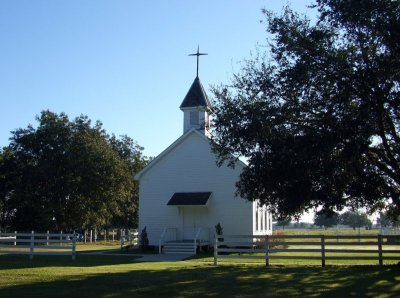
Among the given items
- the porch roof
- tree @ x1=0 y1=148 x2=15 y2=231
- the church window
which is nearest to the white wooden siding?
the porch roof

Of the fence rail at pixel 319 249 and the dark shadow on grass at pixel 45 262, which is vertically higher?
the fence rail at pixel 319 249

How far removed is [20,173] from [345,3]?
4435cm

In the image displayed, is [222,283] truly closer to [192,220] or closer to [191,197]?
[191,197]

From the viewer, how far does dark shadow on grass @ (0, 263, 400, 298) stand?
45.0 ft

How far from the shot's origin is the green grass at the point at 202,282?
13758 mm

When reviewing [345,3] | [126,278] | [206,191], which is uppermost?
[345,3]

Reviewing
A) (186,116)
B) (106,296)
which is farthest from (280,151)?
(186,116)

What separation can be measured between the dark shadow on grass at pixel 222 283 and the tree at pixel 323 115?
3.00 metres

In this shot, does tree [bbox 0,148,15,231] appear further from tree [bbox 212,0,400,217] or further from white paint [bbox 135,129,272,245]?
tree [bbox 212,0,400,217]

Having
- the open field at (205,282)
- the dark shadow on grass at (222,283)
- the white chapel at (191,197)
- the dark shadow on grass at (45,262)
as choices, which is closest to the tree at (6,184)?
the white chapel at (191,197)

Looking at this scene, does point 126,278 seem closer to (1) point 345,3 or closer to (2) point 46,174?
(1) point 345,3

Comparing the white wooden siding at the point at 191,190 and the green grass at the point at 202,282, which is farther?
the white wooden siding at the point at 191,190

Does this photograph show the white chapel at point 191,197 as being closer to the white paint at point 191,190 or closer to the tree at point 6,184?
the white paint at point 191,190

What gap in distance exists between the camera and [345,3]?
54.6ft
